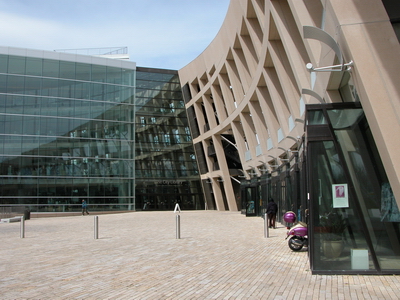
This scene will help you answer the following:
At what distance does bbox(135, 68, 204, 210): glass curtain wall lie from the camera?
49656 millimetres

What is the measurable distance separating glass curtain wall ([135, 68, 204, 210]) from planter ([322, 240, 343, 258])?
136 ft

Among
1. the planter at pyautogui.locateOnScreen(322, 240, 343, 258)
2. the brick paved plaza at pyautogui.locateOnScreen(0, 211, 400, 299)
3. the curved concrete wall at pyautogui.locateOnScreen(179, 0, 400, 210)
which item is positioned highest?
the curved concrete wall at pyautogui.locateOnScreen(179, 0, 400, 210)

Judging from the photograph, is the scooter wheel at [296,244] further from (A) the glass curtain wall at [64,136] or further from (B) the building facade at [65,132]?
(A) the glass curtain wall at [64,136]

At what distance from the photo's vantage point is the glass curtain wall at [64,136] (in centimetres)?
3872

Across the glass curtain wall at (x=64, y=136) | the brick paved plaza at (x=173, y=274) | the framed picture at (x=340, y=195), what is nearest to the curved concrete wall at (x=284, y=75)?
the framed picture at (x=340, y=195)

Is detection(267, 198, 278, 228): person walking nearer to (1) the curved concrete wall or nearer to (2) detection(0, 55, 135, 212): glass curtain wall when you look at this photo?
(1) the curved concrete wall

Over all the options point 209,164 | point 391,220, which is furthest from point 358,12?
point 209,164

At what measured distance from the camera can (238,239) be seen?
1536 centimetres

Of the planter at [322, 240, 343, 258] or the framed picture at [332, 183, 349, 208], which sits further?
the framed picture at [332, 183, 349, 208]

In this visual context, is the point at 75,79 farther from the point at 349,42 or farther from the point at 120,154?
the point at 349,42

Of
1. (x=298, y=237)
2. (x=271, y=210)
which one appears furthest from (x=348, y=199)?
(x=271, y=210)

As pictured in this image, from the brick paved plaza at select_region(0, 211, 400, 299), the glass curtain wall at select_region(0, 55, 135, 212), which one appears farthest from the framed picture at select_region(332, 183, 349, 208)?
the glass curtain wall at select_region(0, 55, 135, 212)

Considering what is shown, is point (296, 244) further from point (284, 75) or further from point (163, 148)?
point (163, 148)

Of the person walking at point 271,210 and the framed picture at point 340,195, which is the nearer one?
the framed picture at point 340,195
